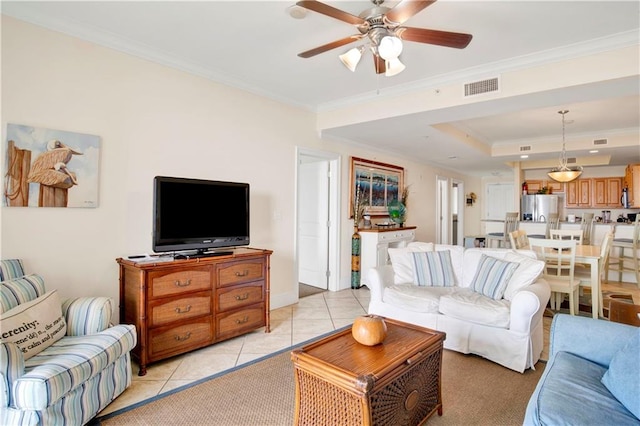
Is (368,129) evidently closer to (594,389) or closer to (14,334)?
(594,389)

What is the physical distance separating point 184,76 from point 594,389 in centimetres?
371

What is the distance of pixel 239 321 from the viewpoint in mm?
3156

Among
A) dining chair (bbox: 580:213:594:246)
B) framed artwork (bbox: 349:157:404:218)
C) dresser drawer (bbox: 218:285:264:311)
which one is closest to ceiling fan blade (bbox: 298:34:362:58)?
dresser drawer (bbox: 218:285:264:311)

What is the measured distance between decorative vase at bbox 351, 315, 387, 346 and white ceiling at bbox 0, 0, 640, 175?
6.82 feet

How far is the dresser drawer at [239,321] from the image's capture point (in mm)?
3013

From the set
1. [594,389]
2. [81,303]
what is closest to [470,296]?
[594,389]

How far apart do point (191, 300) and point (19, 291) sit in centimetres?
109

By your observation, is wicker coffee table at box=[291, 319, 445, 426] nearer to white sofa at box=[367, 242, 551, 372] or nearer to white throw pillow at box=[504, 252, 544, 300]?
white sofa at box=[367, 242, 551, 372]

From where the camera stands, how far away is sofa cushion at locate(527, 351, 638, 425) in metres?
1.30

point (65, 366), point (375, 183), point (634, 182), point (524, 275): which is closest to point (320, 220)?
point (375, 183)

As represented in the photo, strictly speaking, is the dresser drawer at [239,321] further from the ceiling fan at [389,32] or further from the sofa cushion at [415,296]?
the ceiling fan at [389,32]

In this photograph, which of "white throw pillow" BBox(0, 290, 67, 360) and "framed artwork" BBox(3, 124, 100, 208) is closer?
"white throw pillow" BBox(0, 290, 67, 360)

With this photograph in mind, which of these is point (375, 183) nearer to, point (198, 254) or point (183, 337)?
point (198, 254)

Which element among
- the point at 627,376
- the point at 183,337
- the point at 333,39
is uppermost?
the point at 333,39
